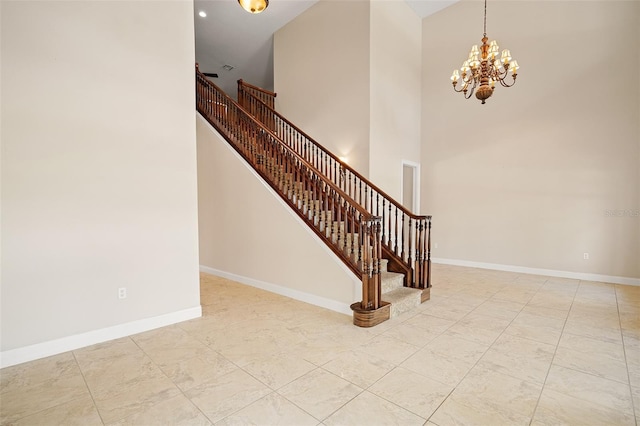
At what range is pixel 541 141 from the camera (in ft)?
18.6

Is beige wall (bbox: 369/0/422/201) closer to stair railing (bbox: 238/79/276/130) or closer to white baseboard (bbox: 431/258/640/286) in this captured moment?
white baseboard (bbox: 431/258/640/286)

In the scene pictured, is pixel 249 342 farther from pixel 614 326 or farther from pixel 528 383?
pixel 614 326

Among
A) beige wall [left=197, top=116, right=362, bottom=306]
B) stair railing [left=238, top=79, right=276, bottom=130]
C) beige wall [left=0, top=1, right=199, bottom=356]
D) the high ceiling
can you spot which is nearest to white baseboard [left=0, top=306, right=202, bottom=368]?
beige wall [left=0, top=1, right=199, bottom=356]

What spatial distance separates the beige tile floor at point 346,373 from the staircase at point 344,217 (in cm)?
32

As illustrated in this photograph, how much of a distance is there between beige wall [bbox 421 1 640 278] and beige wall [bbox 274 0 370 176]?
7.30 feet

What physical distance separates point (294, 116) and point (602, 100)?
5747mm

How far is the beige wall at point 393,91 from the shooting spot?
5.71 meters

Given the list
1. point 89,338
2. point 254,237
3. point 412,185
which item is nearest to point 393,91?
point 412,185

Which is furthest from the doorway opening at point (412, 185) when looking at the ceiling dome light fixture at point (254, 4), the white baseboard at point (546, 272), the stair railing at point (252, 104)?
the ceiling dome light fixture at point (254, 4)

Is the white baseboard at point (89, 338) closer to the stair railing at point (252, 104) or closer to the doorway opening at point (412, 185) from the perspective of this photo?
the stair railing at point (252, 104)

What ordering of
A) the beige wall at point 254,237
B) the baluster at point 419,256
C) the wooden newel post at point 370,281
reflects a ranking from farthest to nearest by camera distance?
the baluster at point 419,256, the beige wall at point 254,237, the wooden newel post at point 370,281

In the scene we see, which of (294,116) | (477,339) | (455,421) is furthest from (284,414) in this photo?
(294,116)

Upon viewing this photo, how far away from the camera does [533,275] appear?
5.69 meters

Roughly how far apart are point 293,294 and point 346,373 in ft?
6.44
